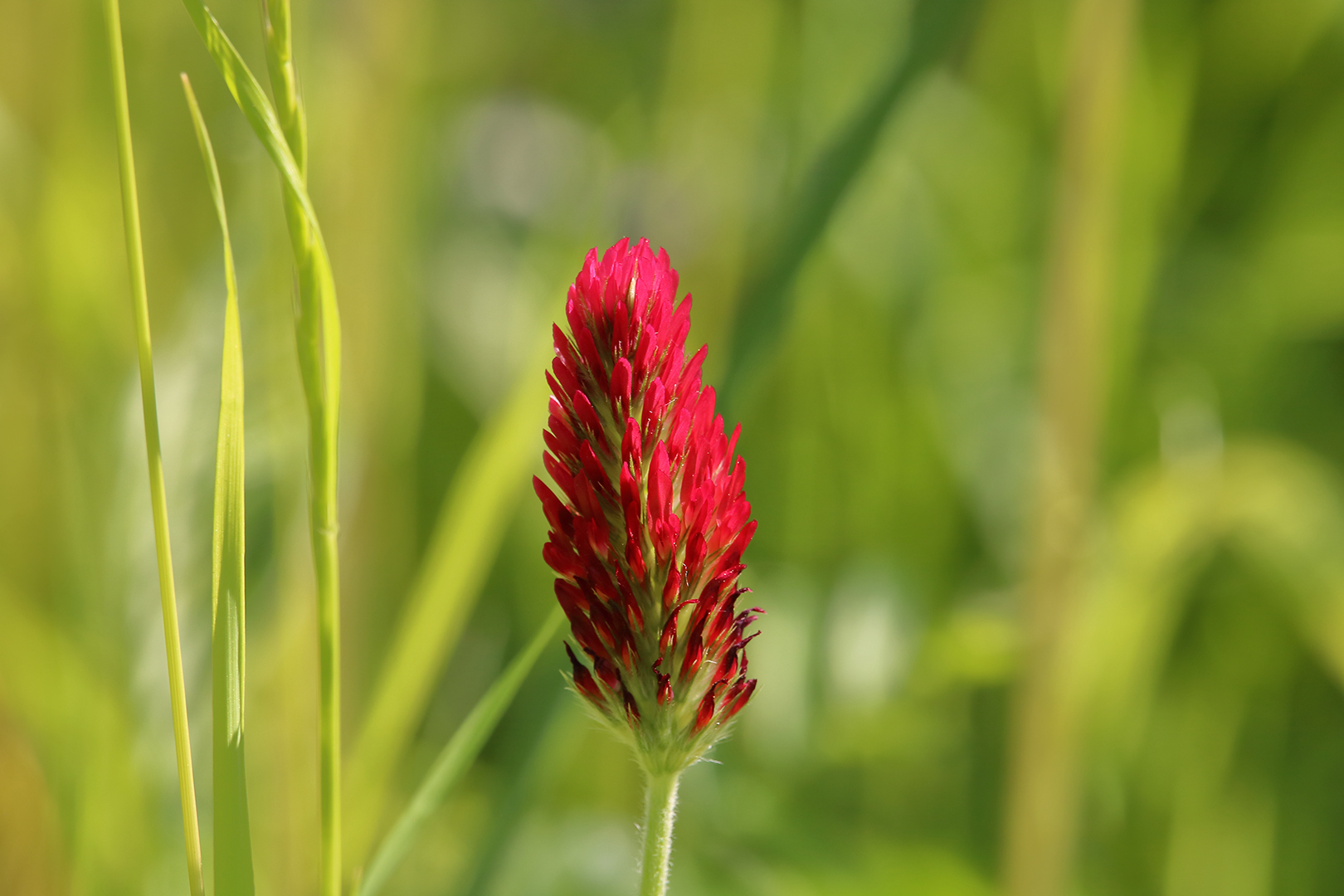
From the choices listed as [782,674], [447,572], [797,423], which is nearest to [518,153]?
[797,423]

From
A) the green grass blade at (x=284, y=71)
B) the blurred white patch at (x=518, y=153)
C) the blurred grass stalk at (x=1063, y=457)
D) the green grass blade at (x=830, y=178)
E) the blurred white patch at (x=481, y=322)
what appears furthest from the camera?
the blurred white patch at (x=518, y=153)

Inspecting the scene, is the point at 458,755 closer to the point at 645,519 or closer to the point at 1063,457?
the point at 645,519

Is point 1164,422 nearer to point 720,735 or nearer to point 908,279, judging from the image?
point 908,279

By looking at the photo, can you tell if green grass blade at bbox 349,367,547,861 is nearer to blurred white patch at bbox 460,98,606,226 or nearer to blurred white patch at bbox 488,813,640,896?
blurred white patch at bbox 488,813,640,896

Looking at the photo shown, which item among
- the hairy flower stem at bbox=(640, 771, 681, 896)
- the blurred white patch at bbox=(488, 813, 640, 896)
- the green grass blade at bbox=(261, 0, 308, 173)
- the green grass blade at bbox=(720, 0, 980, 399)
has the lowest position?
the blurred white patch at bbox=(488, 813, 640, 896)

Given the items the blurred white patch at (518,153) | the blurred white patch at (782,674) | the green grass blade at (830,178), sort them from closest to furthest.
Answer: the green grass blade at (830,178) < the blurred white patch at (782,674) < the blurred white patch at (518,153)

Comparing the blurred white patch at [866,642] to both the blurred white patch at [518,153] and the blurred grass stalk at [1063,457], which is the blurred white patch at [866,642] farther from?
the blurred white patch at [518,153]

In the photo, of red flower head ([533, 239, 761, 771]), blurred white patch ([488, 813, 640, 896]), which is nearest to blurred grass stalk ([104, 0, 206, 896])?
red flower head ([533, 239, 761, 771])

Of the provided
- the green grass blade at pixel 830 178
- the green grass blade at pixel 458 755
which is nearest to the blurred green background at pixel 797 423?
the green grass blade at pixel 830 178
